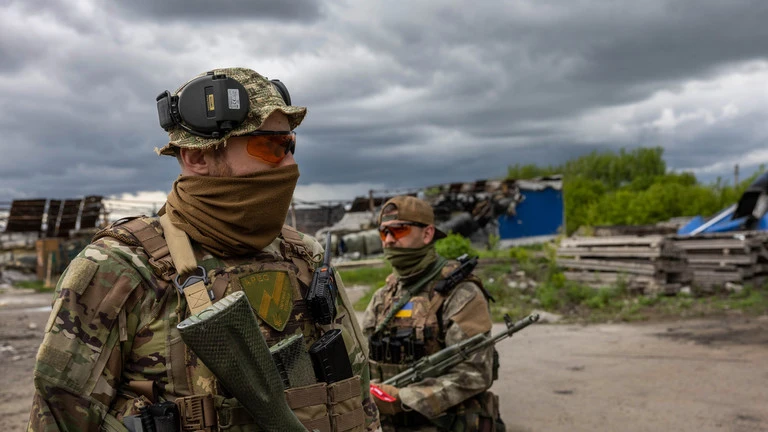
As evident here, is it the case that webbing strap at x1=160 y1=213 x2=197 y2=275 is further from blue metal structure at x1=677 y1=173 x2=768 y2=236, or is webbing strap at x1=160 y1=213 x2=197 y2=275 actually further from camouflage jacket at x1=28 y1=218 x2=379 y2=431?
blue metal structure at x1=677 y1=173 x2=768 y2=236

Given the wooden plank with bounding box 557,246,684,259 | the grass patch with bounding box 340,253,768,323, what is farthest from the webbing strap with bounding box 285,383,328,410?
the wooden plank with bounding box 557,246,684,259

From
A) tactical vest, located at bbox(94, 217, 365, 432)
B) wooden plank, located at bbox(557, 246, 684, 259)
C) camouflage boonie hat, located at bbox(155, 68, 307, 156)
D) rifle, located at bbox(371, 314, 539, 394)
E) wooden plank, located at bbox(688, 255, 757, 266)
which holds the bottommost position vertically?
wooden plank, located at bbox(688, 255, 757, 266)

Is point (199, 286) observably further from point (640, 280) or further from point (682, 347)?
point (640, 280)

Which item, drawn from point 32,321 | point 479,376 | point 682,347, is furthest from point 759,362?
point 32,321

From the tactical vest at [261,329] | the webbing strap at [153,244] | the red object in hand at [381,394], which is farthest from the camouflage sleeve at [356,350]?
the red object in hand at [381,394]

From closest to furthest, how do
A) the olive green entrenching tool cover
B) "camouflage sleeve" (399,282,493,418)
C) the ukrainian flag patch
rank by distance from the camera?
the olive green entrenching tool cover, "camouflage sleeve" (399,282,493,418), the ukrainian flag patch

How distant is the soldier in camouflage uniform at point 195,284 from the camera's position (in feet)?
5.43

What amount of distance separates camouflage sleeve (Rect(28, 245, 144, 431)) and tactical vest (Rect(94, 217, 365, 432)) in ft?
0.24

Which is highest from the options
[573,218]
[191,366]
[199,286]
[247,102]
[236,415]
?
[247,102]

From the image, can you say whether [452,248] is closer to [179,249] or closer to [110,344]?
[179,249]

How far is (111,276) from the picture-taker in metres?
1.73

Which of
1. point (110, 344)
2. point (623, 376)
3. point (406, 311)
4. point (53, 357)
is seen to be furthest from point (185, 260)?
point (623, 376)

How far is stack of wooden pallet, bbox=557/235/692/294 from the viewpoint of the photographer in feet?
45.8

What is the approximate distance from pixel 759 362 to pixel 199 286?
29.8 feet
